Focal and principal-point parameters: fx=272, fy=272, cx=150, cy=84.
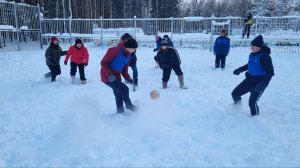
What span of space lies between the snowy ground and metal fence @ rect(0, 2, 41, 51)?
31.5ft

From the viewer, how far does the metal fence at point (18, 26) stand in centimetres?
1662

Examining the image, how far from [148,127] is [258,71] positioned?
8.15 ft

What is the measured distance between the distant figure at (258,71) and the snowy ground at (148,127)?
0.50 meters

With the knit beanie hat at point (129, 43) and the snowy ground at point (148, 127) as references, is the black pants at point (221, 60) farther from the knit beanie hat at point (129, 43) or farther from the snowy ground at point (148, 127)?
the knit beanie hat at point (129, 43)

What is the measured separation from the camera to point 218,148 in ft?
14.3

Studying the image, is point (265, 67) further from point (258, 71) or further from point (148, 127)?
point (148, 127)

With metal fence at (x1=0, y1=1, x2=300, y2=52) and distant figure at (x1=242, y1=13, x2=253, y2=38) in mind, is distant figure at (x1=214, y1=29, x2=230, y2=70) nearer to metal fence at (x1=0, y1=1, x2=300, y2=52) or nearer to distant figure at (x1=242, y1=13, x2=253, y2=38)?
metal fence at (x1=0, y1=1, x2=300, y2=52)

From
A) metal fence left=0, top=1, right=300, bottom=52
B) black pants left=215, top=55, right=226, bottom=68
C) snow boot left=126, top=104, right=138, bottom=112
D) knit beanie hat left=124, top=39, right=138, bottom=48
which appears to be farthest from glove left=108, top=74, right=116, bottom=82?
metal fence left=0, top=1, right=300, bottom=52

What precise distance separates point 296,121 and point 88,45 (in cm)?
1676

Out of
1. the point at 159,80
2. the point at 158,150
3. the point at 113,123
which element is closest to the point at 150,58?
the point at 159,80

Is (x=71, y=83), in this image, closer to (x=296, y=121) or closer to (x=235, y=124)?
(x=235, y=124)

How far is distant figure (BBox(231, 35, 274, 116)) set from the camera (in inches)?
206

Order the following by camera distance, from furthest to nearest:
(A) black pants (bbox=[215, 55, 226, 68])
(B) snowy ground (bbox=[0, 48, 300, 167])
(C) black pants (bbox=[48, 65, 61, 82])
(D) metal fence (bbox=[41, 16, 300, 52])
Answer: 1. (D) metal fence (bbox=[41, 16, 300, 52])
2. (A) black pants (bbox=[215, 55, 226, 68])
3. (C) black pants (bbox=[48, 65, 61, 82])
4. (B) snowy ground (bbox=[0, 48, 300, 167])

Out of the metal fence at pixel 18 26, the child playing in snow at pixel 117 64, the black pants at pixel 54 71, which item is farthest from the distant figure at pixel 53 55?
the metal fence at pixel 18 26
